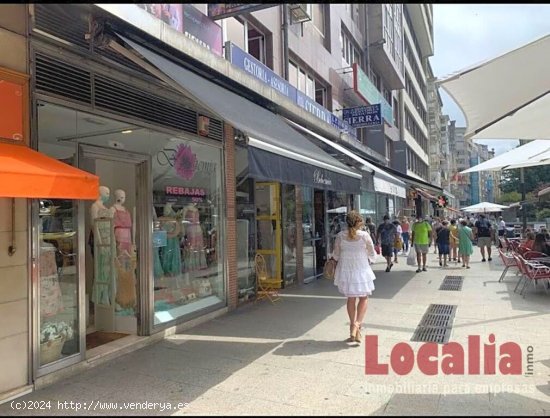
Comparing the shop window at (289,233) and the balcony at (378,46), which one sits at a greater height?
the balcony at (378,46)

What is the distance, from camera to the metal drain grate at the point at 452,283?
11.0 m

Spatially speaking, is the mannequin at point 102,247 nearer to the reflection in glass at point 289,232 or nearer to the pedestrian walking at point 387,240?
the reflection in glass at point 289,232

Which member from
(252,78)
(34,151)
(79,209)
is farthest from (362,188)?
(34,151)

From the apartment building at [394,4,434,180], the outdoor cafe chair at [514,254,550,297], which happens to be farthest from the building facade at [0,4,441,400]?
the apartment building at [394,4,434,180]

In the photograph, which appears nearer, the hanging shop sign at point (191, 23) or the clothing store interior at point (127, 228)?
the clothing store interior at point (127, 228)

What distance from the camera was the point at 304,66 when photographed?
46.3 feet

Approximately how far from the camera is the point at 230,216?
8.73m

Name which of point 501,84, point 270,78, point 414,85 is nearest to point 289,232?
point 270,78

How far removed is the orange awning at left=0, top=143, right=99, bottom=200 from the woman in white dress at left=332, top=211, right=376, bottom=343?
3358mm

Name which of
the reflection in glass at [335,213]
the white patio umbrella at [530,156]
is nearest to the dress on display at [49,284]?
the white patio umbrella at [530,156]

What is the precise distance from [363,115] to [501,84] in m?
12.4

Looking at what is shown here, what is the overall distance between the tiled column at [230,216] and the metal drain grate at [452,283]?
5.05 m

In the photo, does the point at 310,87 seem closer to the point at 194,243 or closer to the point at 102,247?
the point at 194,243

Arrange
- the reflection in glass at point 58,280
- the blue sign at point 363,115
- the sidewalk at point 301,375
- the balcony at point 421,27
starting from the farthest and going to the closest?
1. the balcony at point 421,27
2. the blue sign at point 363,115
3. the reflection in glass at point 58,280
4. the sidewalk at point 301,375
